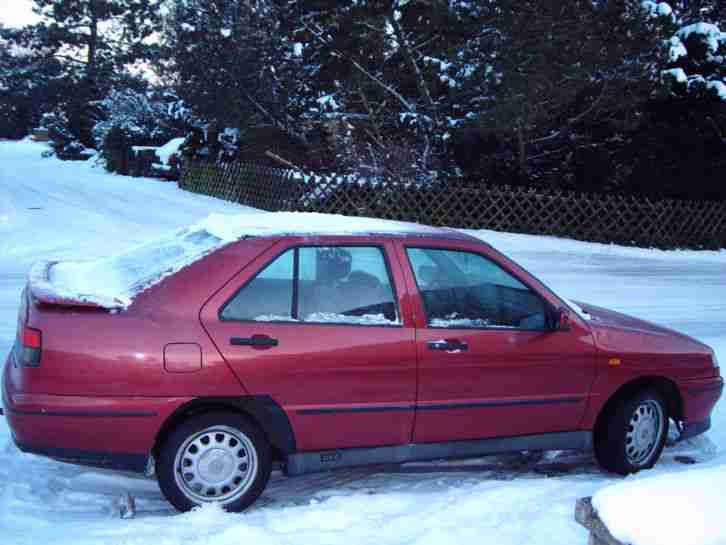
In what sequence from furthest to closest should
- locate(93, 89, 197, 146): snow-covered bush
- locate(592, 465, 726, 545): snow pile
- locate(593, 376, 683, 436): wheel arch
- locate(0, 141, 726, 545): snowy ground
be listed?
locate(93, 89, 197, 146): snow-covered bush, locate(593, 376, 683, 436): wheel arch, locate(0, 141, 726, 545): snowy ground, locate(592, 465, 726, 545): snow pile

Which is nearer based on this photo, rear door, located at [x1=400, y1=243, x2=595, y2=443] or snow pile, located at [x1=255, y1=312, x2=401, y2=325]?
snow pile, located at [x1=255, y1=312, x2=401, y2=325]

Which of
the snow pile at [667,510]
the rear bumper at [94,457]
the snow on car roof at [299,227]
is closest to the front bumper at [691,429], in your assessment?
the snow on car roof at [299,227]

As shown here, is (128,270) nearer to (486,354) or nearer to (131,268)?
(131,268)

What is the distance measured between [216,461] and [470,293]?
174cm

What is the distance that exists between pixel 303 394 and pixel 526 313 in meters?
1.47

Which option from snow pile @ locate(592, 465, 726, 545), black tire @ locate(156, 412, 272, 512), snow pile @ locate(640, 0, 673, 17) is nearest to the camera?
snow pile @ locate(592, 465, 726, 545)

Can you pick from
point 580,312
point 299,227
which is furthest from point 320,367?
point 580,312

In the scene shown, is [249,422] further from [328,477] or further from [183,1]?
[183,1]

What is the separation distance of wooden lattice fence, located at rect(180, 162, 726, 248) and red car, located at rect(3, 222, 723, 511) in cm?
1440

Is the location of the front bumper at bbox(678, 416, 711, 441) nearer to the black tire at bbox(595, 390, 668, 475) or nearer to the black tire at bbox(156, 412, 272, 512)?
the black tire at bbox(595, 390, 668, 475)

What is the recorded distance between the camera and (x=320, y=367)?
172 inches

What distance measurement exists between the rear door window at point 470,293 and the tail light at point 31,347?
203cm

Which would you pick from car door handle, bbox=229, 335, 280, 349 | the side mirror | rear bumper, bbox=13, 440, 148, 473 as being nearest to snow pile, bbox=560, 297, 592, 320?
the side mirror

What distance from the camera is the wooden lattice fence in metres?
19.2
